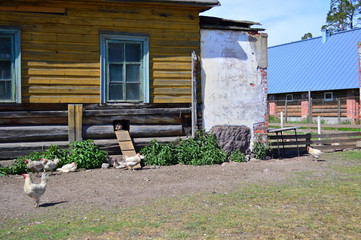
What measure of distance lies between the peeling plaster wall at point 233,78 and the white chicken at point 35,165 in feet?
15.3

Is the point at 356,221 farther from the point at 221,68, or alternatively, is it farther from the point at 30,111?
the point at 30,111

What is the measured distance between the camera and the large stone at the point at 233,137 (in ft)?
39.5

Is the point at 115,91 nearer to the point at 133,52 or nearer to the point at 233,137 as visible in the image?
the point at 133,52

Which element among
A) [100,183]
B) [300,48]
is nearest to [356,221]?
[100,183]

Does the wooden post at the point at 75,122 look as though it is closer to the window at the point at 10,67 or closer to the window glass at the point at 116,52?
the window at the point at 10,67

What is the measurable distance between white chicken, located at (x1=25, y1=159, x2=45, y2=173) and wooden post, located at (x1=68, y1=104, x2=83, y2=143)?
4.69 ft

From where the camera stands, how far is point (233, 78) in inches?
482

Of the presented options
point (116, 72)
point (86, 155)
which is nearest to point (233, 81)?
point (116, 72)

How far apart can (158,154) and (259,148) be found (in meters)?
3.13

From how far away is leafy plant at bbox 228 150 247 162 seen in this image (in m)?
11.9

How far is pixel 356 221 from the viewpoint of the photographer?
5.51 metres

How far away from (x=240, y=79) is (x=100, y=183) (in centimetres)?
567

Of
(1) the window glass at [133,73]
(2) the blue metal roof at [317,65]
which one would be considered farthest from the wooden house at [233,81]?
(2) the blue metal roof at [317,65]

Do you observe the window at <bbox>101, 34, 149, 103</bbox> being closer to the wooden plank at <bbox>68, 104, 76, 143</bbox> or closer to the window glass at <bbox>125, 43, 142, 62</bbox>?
the window glass at <bbox>125, 43, 142, 62</bbox>
